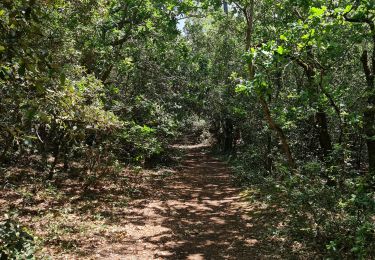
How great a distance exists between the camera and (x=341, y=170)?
22.5 ft

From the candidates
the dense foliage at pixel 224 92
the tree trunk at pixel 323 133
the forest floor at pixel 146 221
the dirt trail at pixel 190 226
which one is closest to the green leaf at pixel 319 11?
the dense foliage at pixel 224 92

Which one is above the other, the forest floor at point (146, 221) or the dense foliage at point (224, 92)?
the dense foliage at point (224, 92)

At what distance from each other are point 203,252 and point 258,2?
9261 mm

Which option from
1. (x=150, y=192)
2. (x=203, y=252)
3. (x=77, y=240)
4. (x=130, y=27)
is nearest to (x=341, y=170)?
(x=203, y=252)

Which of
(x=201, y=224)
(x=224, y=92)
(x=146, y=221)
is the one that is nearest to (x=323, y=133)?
(x=201, y=224)

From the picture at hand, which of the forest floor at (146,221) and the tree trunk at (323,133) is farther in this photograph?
the tree trunk at (323,133)

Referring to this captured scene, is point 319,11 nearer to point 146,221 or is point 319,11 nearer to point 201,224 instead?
point 201,224

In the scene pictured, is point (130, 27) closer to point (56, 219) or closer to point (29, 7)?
point (56, 219)

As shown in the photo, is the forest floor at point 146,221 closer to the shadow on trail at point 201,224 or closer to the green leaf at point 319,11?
the shadow on trail at point 201,224

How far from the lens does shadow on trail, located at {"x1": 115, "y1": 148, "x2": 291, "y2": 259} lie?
7.48 m

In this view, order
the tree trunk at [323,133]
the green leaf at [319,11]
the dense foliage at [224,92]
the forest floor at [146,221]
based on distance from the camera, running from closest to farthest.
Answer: the dense foliage at [224,92] → the green leaf at [319,11] → the forest floor at [146,221] → the tree trunk at [323,133]

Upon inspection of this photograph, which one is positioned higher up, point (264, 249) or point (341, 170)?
point (341, 170)

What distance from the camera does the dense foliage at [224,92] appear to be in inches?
178

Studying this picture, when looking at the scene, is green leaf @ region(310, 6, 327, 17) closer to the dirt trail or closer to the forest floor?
the forest floor
